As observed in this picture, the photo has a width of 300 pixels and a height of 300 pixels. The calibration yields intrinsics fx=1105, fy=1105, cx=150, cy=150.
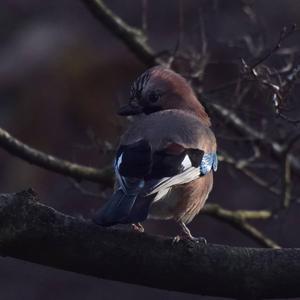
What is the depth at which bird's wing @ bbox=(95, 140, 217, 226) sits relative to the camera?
435 centimetres

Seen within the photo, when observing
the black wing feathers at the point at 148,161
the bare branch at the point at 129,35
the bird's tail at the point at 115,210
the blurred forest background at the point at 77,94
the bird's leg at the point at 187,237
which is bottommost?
the blurred forest background at the point at 77,94

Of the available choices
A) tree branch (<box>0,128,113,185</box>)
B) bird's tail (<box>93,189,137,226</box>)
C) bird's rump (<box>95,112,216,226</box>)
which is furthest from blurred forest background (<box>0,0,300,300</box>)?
bird's tail (<box>93,189,137,226</box>)

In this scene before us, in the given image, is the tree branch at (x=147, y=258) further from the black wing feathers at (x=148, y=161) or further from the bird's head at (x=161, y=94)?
the bird's head at (x=161, y=94)

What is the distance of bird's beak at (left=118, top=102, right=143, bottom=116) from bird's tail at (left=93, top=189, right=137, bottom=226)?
2.35 feet

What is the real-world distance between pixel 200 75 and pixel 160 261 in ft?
5.63

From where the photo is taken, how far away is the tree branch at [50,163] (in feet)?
17.3

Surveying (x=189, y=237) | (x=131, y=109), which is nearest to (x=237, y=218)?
(x=131, y=109)

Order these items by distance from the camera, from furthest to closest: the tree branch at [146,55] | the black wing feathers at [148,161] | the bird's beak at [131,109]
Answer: the tree branch at [146,55] → the bird's beak at [131,109] → the black wing feathers at [148,161]

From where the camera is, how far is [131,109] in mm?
5277

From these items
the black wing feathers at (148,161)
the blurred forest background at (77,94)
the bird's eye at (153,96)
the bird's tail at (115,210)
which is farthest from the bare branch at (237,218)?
the blurred forest background at (77,94)

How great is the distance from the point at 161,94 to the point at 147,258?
1448 millimetres

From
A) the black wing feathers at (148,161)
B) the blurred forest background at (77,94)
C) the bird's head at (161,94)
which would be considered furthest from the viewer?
the blurred forest background at (77,94)

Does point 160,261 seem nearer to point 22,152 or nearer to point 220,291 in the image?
point 220,291

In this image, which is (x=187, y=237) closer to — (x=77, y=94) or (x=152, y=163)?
(x=152, y=163)
